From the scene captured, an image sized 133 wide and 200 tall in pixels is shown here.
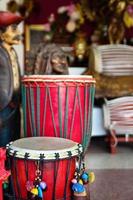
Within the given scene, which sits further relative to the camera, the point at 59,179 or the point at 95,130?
the point at 95,130

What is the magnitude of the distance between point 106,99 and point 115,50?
0.95 metres

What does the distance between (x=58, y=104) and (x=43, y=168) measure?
0.61 m

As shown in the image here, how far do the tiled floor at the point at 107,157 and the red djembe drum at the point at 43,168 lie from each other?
107 cm

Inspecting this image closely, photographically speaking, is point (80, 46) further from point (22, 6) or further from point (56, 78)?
point (56, 78)

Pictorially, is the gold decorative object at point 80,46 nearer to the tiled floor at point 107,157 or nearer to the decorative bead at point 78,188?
the tiled floor at point 107,157

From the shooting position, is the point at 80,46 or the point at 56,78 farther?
the point at 80,46

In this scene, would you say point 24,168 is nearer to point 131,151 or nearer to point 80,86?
point 80,86

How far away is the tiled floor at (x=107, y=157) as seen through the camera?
292cm

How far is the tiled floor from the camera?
292cm

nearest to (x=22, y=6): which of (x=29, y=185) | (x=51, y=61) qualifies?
(x=51, y=61)

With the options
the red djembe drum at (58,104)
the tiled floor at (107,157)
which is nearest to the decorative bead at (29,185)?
the red djembe drum at (58,104)

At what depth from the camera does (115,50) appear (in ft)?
14.3

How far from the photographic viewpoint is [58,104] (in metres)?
2.28

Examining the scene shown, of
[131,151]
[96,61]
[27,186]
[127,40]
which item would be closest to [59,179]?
[27,186]
